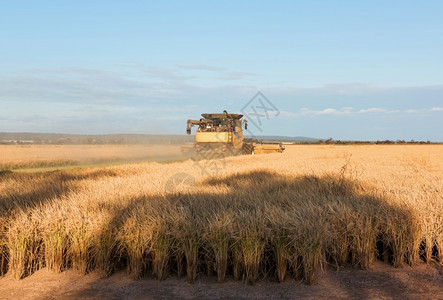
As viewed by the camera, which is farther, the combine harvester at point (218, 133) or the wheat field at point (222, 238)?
the combine harvester at point (218, 133)

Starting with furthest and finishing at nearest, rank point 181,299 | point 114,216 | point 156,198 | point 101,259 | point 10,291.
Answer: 1. point 156,198
2. point 114,216
3. point 101,259
4. point 10,291
5. point 181,299

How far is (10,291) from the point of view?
15.7 feet

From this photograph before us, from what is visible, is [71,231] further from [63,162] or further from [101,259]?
[63,162]

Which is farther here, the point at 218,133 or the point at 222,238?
the point at 218,133

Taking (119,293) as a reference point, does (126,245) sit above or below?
above

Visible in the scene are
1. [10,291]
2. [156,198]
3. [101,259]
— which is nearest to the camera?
[10,291]

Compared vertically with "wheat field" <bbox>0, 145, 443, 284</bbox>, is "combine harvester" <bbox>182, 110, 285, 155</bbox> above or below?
above

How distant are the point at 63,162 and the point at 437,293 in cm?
2552

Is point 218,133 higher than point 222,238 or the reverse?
higher

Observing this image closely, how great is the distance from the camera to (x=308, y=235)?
4.81 metres

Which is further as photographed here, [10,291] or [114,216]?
[114,216]

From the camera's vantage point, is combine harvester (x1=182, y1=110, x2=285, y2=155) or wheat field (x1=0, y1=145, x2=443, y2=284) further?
combine harvester (x1=182, y1=110, x2=285, y2=155)

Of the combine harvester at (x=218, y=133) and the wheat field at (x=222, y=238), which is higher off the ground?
the combine harvester at (x=218, y=133)

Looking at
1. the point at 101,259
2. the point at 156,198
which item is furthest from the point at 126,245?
the point at 156,198
